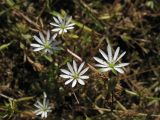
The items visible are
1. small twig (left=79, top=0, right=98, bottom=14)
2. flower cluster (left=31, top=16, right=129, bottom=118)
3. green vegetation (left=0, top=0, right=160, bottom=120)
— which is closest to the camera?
flower cluster (left=31, top=16, right=129, bottom=118)

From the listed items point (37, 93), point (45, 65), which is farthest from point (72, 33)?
point (37, 93)

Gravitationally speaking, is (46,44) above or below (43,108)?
above

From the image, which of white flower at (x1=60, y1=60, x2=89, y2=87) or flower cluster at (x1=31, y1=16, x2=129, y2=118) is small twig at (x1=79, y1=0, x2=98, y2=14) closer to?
flower cluster at (x1=31, y1=16, x2=129, y2=118)

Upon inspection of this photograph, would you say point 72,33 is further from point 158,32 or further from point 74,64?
point 158,32

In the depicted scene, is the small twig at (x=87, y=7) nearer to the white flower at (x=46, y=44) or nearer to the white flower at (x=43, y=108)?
the white flower at (x=46, y=44)

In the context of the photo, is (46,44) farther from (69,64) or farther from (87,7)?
(87,7)

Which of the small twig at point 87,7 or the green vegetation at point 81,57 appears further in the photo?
the small twig at point 87,7

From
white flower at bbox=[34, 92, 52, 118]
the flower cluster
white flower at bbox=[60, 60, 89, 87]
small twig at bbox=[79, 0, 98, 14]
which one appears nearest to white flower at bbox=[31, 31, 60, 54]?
the flower cluster

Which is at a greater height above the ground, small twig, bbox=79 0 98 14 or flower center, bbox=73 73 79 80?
small twig, bbox=79 0 98 14

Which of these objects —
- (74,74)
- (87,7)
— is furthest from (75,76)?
(87,7)

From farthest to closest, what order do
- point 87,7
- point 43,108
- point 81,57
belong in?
1. point 87,7
2. point 81,57
3. point 43,108

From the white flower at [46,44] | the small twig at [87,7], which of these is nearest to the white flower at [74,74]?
the white flower at [46,44]
